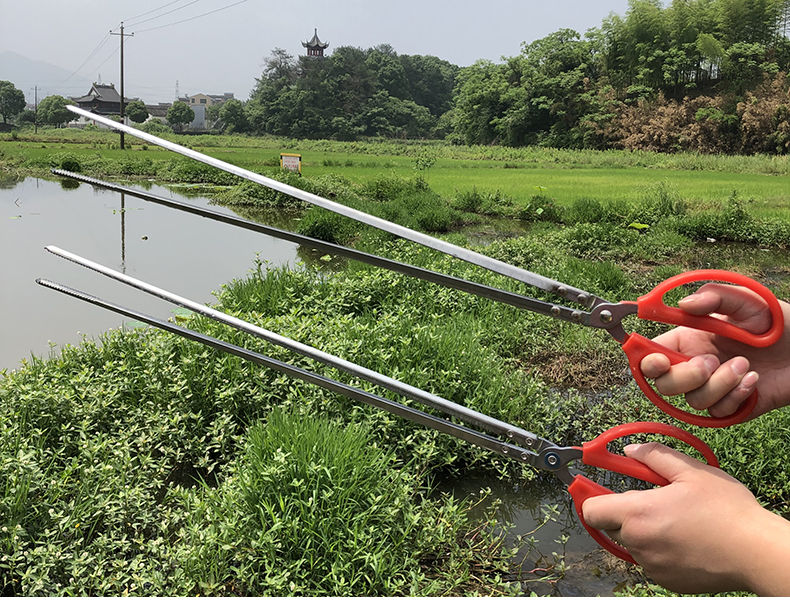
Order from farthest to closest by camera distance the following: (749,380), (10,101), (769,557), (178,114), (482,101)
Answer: (10,101) < (178,114) < (482,101) < (749,380) < (769,557)

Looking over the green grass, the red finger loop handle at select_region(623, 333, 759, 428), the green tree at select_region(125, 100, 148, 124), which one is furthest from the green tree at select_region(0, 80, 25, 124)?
the red finger loop handle at select_region(623, 333, 759, 428)

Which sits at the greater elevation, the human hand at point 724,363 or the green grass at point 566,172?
the green grass at point 566,172

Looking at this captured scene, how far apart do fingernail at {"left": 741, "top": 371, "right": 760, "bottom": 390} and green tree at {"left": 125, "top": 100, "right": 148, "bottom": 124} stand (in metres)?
53.3

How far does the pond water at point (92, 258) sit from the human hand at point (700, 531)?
3.33 metres

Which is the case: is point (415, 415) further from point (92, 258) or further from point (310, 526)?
point (92, 258)

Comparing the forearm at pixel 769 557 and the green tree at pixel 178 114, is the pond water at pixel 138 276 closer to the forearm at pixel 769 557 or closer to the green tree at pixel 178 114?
the forearm at pixel 769 557

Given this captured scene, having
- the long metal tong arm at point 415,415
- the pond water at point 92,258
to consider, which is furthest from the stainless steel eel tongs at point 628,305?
the pond water at point 92,258

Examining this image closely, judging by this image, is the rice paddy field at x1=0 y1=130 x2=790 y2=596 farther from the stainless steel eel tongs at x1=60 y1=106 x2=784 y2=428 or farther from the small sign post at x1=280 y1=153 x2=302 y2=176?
the small sign post at x1=280 y1=153 x2=302 y2=176

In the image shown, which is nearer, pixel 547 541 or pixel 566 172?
pixel 547 541

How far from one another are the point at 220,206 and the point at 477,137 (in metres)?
29.9

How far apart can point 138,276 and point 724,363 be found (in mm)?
6252

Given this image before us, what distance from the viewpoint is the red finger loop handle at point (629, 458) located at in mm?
1014

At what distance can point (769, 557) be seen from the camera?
0.86 metres

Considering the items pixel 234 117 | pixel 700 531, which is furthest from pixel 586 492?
pixel 234 117
